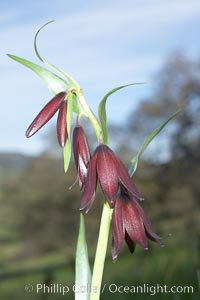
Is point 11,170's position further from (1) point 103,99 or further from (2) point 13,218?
(1) point 103,99

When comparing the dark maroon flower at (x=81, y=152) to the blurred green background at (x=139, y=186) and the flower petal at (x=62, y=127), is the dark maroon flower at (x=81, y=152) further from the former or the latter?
the blurred green background at (x=139, y=186)

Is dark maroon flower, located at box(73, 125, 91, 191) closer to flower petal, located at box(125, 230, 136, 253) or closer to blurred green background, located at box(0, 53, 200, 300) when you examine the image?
flower petal, located at box(125, 230, 136, 253)

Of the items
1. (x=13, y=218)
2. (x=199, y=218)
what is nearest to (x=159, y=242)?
(x=199, y=218)

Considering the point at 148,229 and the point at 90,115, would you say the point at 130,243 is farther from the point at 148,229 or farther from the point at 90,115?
the point at 90,115

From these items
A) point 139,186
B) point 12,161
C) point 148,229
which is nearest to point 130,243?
point 148,229

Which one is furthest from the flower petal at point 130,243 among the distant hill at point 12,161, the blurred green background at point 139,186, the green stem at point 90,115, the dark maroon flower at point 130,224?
the distant hill at point 12,161

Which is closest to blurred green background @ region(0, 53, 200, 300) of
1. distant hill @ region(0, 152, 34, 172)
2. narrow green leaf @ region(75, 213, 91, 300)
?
distant hill @ region(0, 152, 34, 172)
